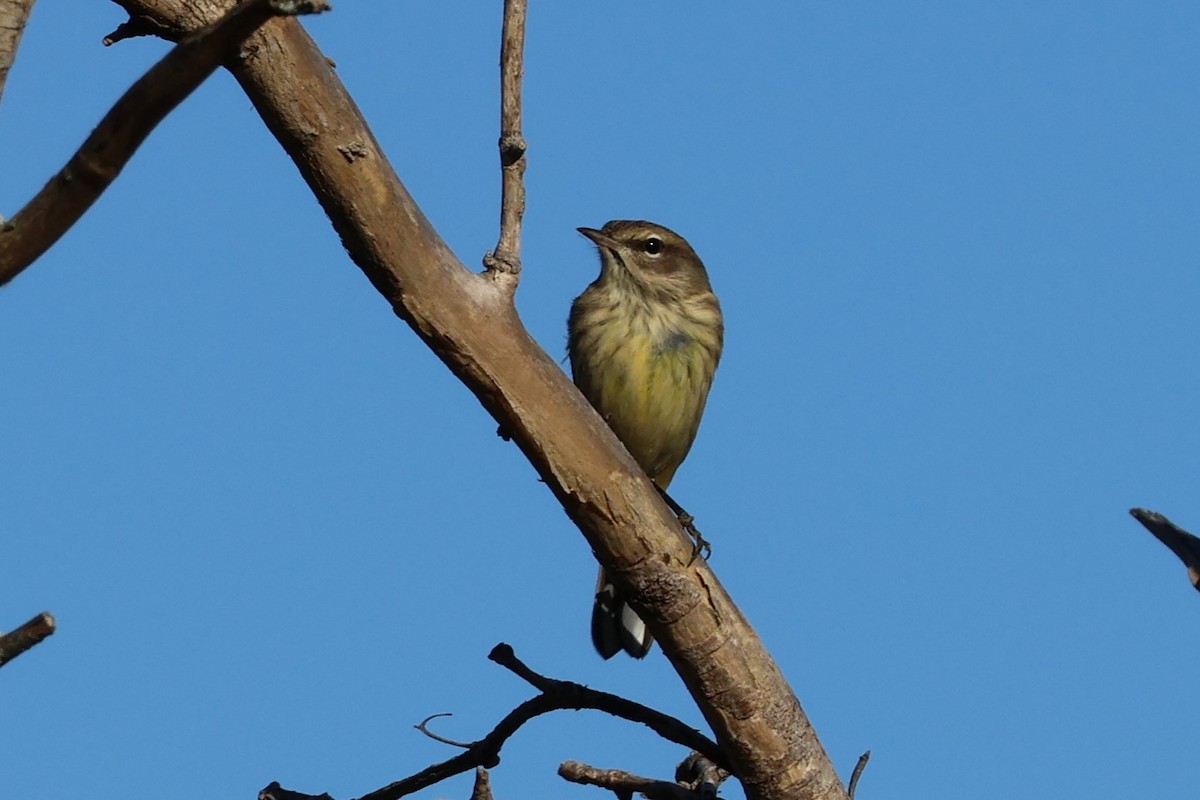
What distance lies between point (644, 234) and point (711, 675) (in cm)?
501

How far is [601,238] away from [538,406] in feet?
16.2

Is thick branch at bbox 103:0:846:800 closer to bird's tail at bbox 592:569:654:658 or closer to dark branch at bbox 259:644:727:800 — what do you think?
dark branch at bbox 259:644:727:800

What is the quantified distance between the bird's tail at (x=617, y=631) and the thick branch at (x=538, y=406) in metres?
2.33

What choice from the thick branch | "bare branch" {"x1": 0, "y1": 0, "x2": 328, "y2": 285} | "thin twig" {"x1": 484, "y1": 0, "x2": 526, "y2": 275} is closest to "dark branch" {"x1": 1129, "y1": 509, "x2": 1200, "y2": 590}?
"bare branch" {"x1": 0, "y1": 0, "x2": 328, "y2": 285}

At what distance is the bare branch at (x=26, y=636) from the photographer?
3.31 m

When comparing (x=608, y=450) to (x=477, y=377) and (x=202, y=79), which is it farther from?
(x=202, y=79)

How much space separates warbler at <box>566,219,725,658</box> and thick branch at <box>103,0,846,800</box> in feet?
9.97

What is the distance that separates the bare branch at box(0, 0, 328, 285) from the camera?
3174mm

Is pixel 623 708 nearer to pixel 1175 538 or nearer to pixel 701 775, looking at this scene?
pixel 701 775

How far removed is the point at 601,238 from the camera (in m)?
10.3

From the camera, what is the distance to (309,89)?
5066mm

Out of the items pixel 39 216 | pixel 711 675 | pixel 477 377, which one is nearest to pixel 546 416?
pixel 477 377

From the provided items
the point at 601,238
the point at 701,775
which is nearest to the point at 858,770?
the point at 701,775

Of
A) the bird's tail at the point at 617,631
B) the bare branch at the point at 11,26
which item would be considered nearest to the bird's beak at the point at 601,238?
the bird's tail at the point at 617,631
